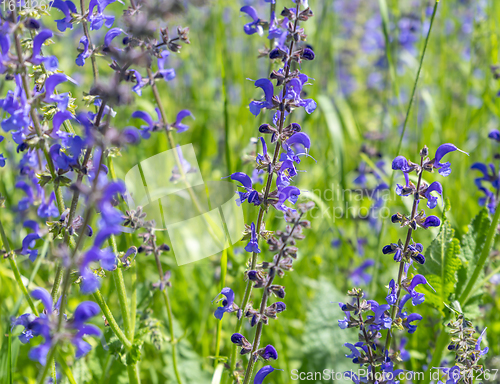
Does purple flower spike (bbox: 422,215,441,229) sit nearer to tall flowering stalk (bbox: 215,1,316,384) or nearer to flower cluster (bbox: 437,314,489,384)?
flower cluster (bbox: 437,314,489,384)

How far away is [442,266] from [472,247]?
403 mm

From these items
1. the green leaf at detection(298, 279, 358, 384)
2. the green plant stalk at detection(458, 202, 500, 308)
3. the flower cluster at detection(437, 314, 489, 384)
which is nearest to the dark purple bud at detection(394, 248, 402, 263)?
the flower cluster at detection(437, 314, 489, 384)

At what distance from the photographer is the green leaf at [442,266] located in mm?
2465

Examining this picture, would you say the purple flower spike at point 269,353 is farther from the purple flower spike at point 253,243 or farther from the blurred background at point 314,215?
the blurred background at point 314,215

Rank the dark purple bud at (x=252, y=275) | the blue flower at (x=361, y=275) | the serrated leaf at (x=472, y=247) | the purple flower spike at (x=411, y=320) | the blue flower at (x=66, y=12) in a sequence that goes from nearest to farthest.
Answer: the dark purple bud at (x=252, y=275) → the blue flower at (x=66, y=12) → the purple flower spike at (x=411, y=320) → the serrated leaf at (x=472, y=247) → the blue flower at (x=361, y=275)

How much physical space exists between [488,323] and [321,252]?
1.77 m

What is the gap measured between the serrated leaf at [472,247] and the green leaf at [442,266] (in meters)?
0.16

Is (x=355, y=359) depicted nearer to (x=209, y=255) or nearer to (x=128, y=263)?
(x=128, y=263)

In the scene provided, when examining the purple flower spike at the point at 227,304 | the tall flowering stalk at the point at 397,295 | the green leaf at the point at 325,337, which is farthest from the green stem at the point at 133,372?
the green leaf at the point at 325,337

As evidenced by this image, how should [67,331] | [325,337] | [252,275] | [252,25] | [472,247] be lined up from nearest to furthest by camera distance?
[67,331] → [252,275] → [472,247] → [252,25] → [325,337]

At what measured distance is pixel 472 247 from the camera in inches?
109

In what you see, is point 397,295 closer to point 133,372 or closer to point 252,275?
point 252,275

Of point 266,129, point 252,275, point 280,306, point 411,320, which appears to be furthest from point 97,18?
point 411,320

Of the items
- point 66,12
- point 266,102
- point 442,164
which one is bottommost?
point 442,164
